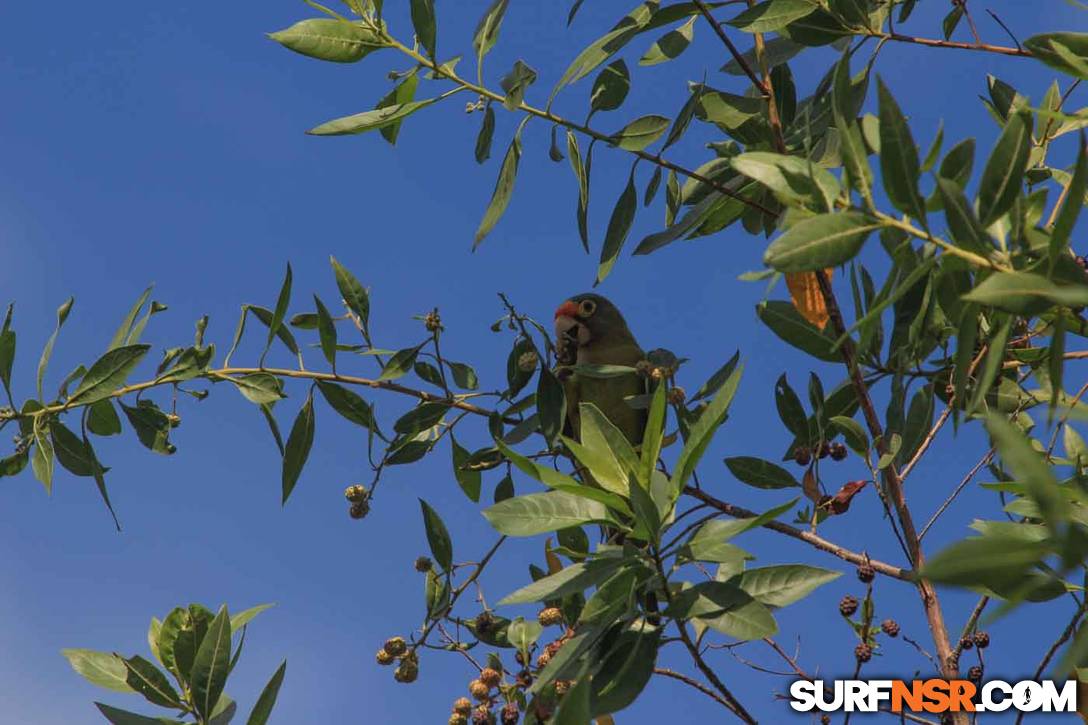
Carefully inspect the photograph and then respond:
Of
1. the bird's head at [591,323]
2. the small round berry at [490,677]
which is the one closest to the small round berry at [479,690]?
the small round berry at [490,677]

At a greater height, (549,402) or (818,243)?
(549,402)

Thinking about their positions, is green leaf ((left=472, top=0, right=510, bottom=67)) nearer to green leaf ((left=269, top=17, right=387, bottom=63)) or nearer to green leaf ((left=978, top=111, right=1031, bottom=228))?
green leaf ((left=269, top=17, right=387, bottom=63))

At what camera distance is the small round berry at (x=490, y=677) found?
2695 millimetres

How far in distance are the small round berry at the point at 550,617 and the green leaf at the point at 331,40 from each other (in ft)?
4.45

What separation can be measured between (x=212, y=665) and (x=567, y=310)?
286 centimetres

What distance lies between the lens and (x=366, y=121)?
2725mm

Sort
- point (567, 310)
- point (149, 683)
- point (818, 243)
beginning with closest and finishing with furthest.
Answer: point (818, 243) < point (149, 683) < point (567, 310)

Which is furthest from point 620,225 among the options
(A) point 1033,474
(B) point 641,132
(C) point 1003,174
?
(A) point 1033,474

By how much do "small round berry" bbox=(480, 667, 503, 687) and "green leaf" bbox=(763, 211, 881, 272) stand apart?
143 centimetres

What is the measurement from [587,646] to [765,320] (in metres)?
0.90

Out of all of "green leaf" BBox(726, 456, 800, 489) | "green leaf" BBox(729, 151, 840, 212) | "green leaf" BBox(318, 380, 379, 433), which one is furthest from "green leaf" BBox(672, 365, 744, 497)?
"green leaf" BBox(318, 380, 379, 433)

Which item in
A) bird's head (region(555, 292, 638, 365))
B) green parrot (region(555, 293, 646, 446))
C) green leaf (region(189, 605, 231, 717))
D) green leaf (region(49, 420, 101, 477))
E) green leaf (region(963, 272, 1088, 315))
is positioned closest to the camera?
green leaf (region(963, 272, 1088, 315))

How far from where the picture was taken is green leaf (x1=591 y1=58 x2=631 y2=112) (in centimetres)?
283

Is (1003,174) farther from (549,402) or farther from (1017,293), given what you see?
(549,402)
